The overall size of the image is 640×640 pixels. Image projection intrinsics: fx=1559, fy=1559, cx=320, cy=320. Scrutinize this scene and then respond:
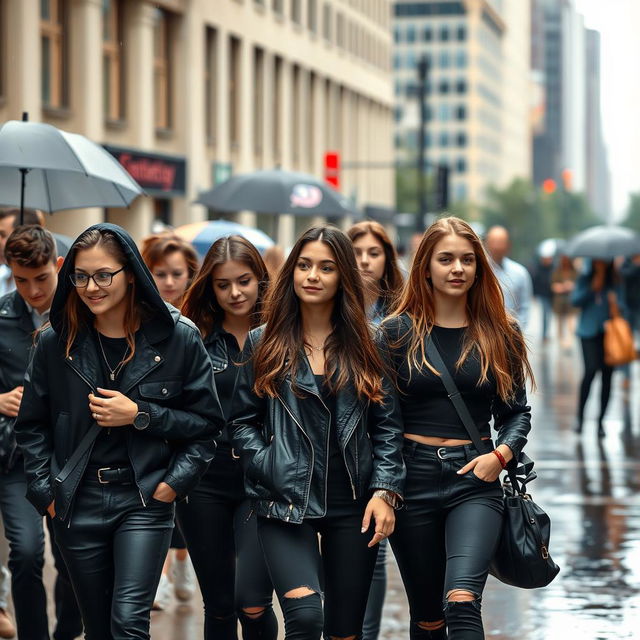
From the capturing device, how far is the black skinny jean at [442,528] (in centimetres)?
552

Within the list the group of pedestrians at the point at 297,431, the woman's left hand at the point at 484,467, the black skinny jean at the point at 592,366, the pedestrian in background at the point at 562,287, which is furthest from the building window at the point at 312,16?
the woman's left hand at the point at 484,467

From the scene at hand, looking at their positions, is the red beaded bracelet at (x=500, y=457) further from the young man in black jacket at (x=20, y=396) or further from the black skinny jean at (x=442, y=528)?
the young man in black jacket at (x=20, y=396)

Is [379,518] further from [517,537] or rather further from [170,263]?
[170,263]

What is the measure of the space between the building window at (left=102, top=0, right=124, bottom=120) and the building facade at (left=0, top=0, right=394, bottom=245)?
34 mm

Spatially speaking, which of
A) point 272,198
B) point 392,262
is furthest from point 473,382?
point 272,198

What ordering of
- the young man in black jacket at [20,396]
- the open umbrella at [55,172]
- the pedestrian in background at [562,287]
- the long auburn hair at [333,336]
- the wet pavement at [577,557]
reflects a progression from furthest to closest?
the pedestrian in background at [562,287] → the wet pavement at [577,557] → the open umbrella at [55,172] → the young man in black jacket at [20,396] → the long auburn hair at [333,336]

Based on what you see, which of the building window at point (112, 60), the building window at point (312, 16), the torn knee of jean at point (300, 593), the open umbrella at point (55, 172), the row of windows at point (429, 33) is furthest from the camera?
the row of windows at point (429, 33)

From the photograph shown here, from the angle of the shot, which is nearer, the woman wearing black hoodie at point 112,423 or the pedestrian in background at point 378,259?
the woman wearing black hoodie at point 112,423

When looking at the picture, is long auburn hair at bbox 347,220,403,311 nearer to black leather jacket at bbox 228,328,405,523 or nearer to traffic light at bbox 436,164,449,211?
black leather jacket at bbox 228,328,405,523

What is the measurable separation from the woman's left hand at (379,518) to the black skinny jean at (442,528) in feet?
0.99

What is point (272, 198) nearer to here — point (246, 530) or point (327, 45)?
point (246, 530)

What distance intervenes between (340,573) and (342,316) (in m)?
0.92

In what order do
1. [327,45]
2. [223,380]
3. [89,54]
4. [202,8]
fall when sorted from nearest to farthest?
[223,380]
[89,54]
[202,8]
[327,45]

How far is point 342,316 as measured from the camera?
562 centimetres
